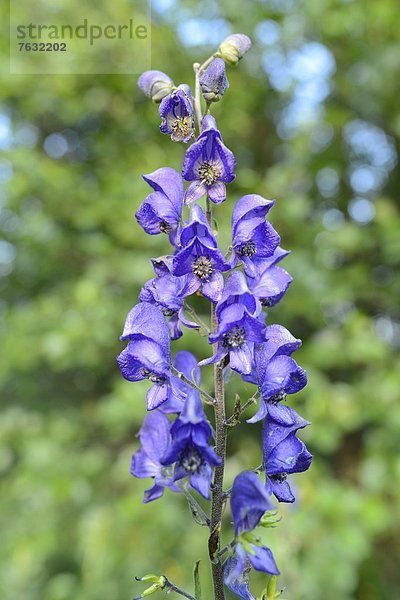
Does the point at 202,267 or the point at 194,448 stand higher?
the point at 202,267

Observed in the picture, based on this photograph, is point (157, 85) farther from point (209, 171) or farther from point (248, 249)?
point (248, 249)

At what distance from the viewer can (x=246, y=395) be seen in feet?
8.79

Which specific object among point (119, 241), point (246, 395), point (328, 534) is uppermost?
point (119, 241)

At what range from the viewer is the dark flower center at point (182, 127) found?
1052mm

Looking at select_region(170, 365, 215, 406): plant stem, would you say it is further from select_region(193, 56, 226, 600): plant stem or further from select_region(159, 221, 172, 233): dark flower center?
select_region(159, 221, 172, 233): dark flower center

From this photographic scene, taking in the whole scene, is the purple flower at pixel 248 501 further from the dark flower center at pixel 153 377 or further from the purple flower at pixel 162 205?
the purple flower at pixel 162 205

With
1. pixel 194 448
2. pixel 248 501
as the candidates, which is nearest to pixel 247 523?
pixel 248 501

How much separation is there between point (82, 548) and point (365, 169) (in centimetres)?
272

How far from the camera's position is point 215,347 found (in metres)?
1.01

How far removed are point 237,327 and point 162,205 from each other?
25 cm

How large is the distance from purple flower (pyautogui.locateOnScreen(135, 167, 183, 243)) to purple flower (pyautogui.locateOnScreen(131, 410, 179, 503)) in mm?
324

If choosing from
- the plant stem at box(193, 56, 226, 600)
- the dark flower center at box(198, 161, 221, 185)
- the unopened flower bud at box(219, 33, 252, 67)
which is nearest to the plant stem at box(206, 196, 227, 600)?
the plant stem at box(193, 56, 226, 600)

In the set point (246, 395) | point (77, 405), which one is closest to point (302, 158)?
point (246, 395)

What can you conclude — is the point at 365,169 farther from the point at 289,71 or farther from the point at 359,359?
the point at 359,359
